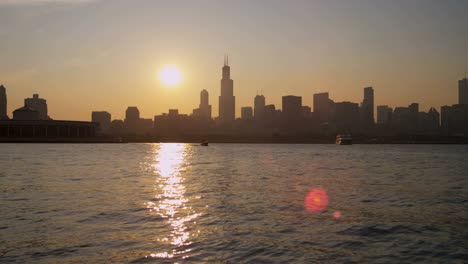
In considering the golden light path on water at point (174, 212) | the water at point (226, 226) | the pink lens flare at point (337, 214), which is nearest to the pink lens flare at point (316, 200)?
the water at point (226, 226)

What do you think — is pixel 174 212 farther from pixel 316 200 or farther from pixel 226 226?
pixel 316 200

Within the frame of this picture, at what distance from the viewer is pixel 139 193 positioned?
38844 mm

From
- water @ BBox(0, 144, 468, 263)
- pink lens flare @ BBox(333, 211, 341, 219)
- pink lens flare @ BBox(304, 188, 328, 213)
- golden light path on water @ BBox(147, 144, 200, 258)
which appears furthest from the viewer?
pink lens flare @ BBox(304, 188, 328, 213)

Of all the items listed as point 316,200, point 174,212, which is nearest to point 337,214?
point 316,200

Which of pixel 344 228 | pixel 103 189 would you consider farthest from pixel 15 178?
pixel 344 228

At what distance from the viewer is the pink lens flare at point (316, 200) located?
30.9m

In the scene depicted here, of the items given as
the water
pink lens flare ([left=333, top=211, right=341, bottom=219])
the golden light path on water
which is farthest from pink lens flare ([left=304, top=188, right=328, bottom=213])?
the golden light path on water

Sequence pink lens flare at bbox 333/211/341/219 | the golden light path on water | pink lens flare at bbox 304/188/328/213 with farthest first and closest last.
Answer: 1. pink lens flare at bbox 304/188/328/213
2. pink lens flare at bbox 333/211/341/219
3. the golden light path on water

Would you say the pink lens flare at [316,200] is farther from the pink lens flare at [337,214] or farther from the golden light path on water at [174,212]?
the golden light path on water at [174,212]

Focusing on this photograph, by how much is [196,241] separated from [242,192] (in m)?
19.2

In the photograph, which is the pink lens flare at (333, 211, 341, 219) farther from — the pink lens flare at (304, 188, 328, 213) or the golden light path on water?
the golden light path on water

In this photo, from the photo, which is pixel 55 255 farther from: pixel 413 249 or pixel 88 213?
pixel 413 249

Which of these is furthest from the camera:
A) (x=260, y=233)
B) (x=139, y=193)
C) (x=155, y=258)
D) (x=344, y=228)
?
(x=139, y=193)

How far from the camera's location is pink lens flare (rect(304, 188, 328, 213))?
30859 mm
